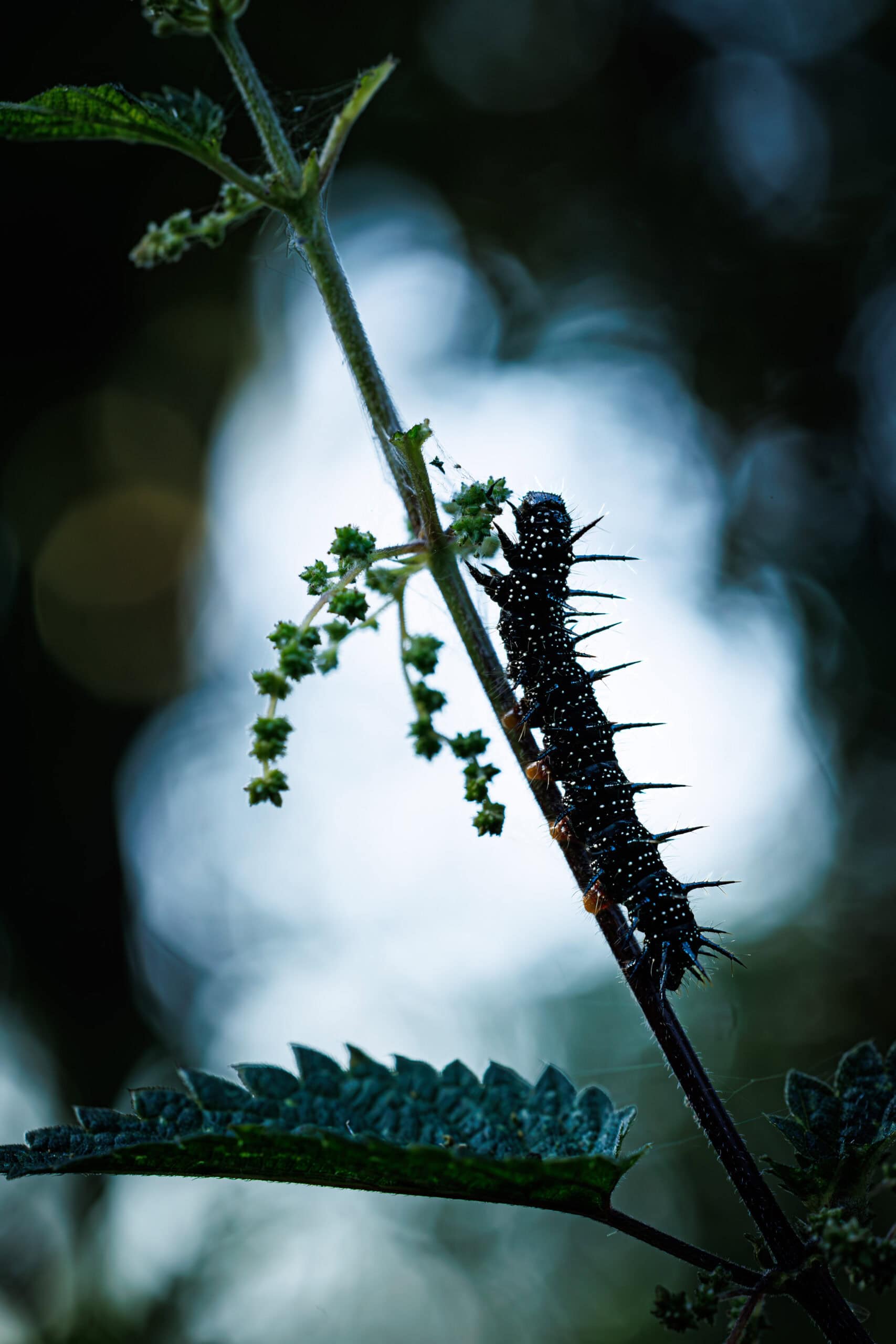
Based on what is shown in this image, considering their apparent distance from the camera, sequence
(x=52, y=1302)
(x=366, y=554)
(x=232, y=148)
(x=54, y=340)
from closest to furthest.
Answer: (x=366, y=554), (x=52, y=1302), (x=232, y=148), (x=54, y=340)

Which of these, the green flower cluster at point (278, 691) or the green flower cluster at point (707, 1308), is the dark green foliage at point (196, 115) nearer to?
the green flower cluster at point (278, 691)

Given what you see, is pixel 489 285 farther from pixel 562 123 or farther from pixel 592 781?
pixel 592 781

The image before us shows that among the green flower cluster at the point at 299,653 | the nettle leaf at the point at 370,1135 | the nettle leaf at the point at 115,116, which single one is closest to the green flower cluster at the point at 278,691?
the green flower cluster at the point at 299,653

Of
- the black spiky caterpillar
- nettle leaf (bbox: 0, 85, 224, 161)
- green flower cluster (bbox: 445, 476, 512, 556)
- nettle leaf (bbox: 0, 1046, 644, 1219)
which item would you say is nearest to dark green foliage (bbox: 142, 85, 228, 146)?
nettle leaf (bbox: 0, 85, 224, 161)

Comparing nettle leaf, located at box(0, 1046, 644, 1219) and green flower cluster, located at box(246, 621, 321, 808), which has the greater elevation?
green flower cluster, located at box(246, 621, 321, 808)

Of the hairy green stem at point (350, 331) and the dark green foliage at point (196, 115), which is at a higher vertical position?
the dark green foliage at point (196, 115)

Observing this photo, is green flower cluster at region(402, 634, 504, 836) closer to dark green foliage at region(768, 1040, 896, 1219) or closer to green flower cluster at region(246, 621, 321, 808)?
green flower cluster at region(246, 621, 321, 808)

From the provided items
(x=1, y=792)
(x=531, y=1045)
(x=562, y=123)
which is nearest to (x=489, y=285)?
(x=562, y=123)
